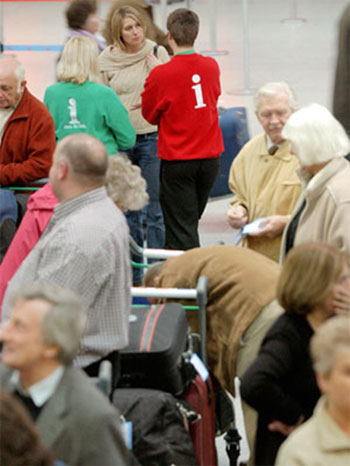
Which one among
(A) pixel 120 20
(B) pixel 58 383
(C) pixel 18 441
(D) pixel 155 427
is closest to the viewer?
(C) pixel 18 441

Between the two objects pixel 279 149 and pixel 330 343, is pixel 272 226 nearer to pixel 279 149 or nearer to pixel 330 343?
pixel 279 149

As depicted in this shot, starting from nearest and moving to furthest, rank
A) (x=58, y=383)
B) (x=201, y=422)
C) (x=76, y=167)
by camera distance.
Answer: (x=58, y=383), (x=76, y=167), (x=201, y=422)

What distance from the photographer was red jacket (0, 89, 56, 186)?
6.20 metres

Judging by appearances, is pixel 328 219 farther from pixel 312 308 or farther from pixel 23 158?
pixel 23 158

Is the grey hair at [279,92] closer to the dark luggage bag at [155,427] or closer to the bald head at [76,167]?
the bald head at [76,167]

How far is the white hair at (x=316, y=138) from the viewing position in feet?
14.0

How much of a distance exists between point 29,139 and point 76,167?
249 centimetres

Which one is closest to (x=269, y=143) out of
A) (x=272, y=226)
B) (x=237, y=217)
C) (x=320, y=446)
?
(x=237, y=217)

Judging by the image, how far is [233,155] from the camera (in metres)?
8.01

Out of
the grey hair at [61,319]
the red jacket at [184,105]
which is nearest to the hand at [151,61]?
the red jacket at [184,105]

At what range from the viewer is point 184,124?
6.80 metres

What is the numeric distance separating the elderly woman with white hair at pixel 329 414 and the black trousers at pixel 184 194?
155 inches

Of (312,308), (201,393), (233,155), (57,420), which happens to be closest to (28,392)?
(57,420)

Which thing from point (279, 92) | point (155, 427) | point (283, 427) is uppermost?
point (279, 92)
